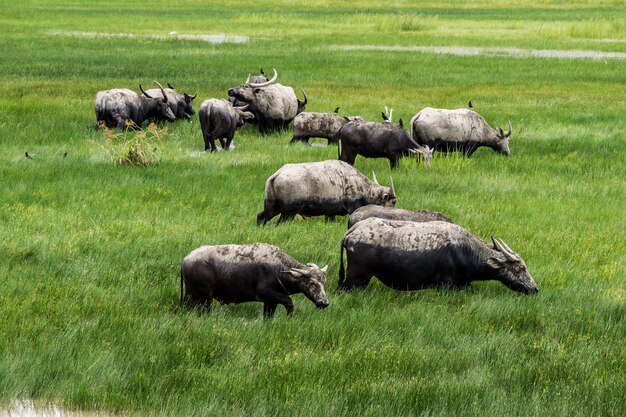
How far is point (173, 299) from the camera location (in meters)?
10.1

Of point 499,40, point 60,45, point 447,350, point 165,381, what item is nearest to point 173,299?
point 165,381

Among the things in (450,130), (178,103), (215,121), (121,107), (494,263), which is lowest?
(178,103)

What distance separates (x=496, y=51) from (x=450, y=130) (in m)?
27.7

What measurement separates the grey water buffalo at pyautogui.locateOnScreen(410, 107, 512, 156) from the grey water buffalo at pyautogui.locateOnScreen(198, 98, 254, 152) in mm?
3483

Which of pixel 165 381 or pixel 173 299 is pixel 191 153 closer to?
pixel 173 299

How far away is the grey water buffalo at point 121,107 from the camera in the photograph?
21578 mm

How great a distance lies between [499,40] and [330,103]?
87.5 ft

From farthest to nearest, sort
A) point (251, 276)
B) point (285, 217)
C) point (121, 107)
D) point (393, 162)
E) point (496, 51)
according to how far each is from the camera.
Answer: point (496, 51)
point (121, 107)
point (393, 162)
point (285, 217)
point (251, 276)

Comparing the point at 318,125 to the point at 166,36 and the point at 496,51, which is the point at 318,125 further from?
the point at 166,36

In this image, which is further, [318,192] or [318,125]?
[318,125]

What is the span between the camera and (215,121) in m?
19.6

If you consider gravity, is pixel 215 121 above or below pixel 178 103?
above

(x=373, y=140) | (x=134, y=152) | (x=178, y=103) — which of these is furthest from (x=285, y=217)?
(x=178, y=103)

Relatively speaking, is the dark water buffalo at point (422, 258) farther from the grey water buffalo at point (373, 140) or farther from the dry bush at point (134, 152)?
the dry bush at point (134, 152)
